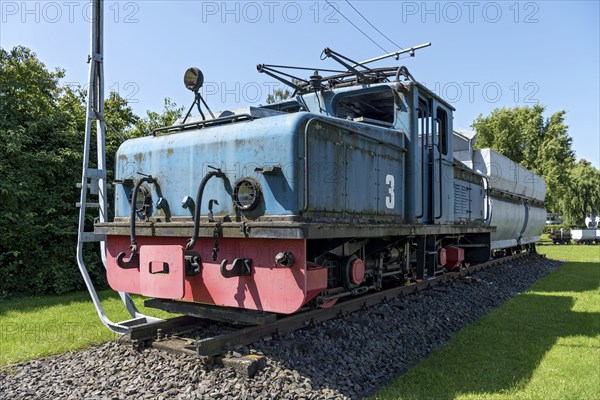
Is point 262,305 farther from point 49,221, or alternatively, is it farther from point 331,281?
point 49,221

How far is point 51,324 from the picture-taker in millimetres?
6367

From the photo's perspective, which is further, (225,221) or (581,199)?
(581,199)

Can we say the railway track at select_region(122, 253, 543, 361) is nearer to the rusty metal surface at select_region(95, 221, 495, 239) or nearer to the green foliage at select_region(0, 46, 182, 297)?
the rusty metal surface at select_region(95, 221, 495, 239)

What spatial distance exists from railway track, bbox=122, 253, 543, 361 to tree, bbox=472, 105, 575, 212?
3116 centimetres

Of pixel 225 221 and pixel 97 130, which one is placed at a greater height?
pixel 97 130

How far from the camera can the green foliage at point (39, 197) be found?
8.31 meters

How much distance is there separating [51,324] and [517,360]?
5.96 meters

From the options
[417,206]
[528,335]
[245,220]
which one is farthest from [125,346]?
[528,335]

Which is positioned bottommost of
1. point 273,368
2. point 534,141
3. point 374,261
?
point 273,368

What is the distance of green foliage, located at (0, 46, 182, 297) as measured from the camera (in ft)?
27.3

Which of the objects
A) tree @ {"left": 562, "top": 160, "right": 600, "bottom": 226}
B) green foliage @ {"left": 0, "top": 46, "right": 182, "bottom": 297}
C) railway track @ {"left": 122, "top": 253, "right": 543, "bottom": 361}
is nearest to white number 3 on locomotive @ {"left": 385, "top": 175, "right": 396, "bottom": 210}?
railway track @ {"left": 122, "top": 253, "right": 543, "bottom": 361}

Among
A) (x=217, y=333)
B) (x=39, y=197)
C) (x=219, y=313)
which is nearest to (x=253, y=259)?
(x=219, y=313)

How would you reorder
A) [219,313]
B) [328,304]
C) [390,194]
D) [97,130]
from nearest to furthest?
[219,313] → [328,304] → [97,130] → [390,194]

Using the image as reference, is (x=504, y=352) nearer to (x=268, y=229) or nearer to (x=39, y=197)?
(x=268, y=229)
